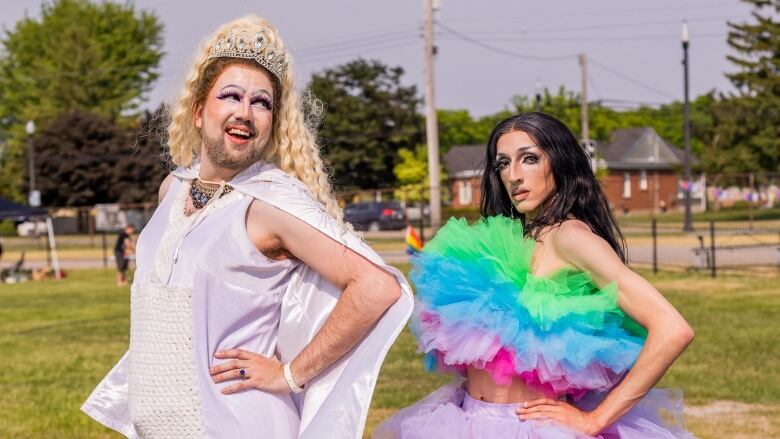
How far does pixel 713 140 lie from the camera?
66688 millimetres

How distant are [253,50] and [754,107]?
55.2 meters

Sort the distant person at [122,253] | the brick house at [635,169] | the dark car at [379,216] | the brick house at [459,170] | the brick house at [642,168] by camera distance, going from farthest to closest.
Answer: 1. the brick house at [642,168]
2. the brick house at [635,169]
3. the brick house at [459,170]
4. the dark car at [379,216]
5. the distant person at [122,253]

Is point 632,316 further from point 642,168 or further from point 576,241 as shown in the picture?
point 642,168

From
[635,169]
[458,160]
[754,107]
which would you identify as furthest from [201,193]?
[458,160]

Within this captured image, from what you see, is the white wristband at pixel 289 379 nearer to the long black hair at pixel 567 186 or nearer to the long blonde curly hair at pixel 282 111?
the long blonde curly hair at pixel 282 111

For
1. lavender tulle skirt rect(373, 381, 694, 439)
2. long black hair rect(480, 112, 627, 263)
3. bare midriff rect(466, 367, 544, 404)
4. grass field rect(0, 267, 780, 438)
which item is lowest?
grass field rect(0, 267, 780, 438)

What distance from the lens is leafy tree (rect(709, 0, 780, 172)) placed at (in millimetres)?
54344

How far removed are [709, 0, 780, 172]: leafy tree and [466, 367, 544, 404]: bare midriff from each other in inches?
2096

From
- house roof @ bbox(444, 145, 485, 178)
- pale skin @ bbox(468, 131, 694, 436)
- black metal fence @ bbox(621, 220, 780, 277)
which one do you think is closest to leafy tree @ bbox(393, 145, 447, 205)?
house roof @ bbox(444, 145, 485, 178)

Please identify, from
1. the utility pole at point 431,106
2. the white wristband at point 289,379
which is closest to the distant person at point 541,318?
the white wristband at point 289,379

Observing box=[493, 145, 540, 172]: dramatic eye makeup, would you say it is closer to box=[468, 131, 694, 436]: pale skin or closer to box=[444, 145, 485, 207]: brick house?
box=[468, 131, 694, 436]: pale skin

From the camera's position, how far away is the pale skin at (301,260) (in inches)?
114

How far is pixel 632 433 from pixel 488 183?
920 millimetres

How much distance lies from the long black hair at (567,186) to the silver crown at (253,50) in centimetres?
79
